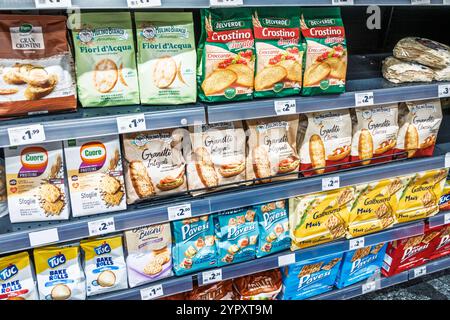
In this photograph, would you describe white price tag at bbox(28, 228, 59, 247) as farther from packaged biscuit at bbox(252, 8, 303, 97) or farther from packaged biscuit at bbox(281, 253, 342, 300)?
packaged biscuit at bbox(281, 253, 342, 300)

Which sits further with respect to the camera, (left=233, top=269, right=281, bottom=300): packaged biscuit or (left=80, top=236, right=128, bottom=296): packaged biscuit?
(left=233, top=269, right=281, bottom=300): packaged biscuit

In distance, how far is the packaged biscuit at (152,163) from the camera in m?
1.50

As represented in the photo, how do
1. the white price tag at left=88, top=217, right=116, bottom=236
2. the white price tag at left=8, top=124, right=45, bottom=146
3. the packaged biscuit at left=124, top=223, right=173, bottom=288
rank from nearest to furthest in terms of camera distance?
the white price tag at left=8, top=124, right=45, bottom=146
the white price tag at left=88, top=217, right=116, bottom=236
the packaged biscuit at left=124, top=223, right=173, bottom=288

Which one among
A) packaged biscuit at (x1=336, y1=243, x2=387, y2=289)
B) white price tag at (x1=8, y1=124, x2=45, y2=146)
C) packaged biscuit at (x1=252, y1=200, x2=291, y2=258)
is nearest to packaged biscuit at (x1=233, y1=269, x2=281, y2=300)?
packaged biscuit at (x1=252, y1=200, x2=291, y2=258)

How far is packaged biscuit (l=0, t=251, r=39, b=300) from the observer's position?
1429 mm

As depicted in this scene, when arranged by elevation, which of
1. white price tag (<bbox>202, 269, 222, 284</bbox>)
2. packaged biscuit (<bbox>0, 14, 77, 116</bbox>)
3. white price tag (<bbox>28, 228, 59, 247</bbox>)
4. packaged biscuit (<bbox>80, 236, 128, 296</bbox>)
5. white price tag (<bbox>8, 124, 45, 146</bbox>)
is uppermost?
packaged biscuit (<bbox>0, 14, 77, 116</bbox>)

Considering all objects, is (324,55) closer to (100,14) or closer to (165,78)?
(165,78)

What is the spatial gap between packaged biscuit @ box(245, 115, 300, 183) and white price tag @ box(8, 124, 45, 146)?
787 millimetres

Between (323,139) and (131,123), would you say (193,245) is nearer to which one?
(131,123)

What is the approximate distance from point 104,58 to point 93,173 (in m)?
0.42

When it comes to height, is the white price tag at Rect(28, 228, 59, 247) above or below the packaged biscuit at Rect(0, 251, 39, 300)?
above

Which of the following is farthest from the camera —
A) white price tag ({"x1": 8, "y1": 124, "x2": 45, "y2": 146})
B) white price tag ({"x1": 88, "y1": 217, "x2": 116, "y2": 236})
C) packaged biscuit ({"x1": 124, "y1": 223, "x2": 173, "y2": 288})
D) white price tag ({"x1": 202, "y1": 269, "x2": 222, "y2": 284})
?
white price tag ({"x1": 202, "y1": 269, "x2": 222, "y2": 284})

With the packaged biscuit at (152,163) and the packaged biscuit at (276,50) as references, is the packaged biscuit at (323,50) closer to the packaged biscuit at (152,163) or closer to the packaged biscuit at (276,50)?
the packaged biscuit at (276,50)

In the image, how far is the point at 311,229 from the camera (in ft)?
5.92
